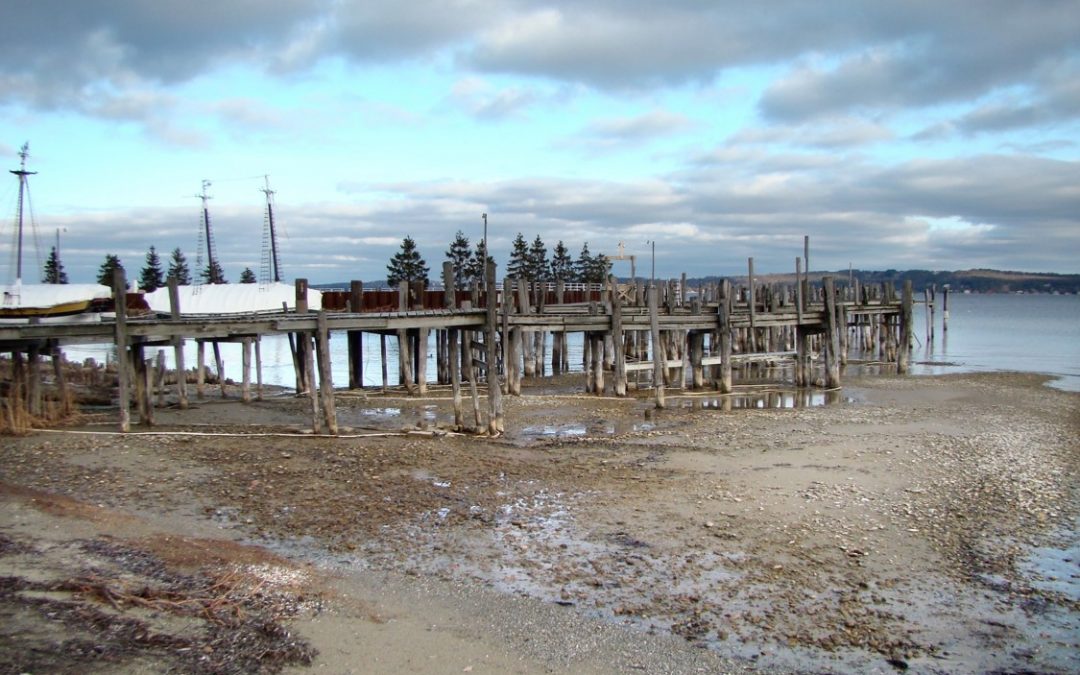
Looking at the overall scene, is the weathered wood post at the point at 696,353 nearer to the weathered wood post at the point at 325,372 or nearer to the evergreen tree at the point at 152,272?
the weathered wood post at the point at 325,372

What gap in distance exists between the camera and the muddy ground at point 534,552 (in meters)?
7.61

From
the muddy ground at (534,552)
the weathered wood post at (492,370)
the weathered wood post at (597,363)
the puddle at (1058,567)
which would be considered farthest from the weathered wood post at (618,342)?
the puddle at (1058,567)

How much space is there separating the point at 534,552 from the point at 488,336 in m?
9.03

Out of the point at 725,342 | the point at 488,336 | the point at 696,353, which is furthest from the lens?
the point at 696,353

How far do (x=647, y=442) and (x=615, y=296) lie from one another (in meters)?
8.47

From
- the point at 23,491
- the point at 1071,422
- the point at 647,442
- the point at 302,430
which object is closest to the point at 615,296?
the point at 647,442

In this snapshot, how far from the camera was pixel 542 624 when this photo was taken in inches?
328

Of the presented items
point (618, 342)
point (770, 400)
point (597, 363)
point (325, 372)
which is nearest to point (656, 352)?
point (618, 342)

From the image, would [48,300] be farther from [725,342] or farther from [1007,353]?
[1007,353]

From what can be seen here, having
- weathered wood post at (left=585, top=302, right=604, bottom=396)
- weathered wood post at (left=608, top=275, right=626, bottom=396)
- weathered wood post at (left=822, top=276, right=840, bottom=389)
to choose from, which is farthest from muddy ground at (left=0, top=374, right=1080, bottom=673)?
weathered wood post at (left=822, top=276, right=840, bottom=389)

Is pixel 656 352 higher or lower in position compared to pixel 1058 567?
higher

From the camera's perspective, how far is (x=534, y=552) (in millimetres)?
10578

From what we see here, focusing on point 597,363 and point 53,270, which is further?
point 53,270

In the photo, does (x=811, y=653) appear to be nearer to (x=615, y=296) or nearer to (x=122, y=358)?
(x=122, y=358)
